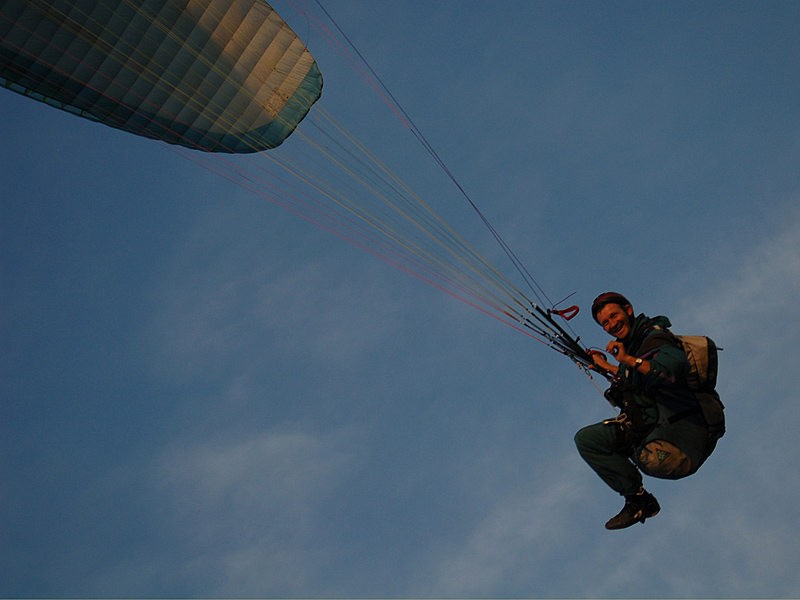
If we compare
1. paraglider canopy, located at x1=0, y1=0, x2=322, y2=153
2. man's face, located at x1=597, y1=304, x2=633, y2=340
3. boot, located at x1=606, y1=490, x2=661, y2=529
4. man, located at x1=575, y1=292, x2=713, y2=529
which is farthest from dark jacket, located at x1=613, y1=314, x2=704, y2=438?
paraglider canopy, located at x1=0, y1=0, x2=322, y2=153

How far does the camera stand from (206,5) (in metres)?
11.6

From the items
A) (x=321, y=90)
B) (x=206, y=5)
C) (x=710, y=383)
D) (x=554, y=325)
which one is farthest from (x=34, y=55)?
(x=710, y=383)

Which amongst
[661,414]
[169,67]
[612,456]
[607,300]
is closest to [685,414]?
[661,414]

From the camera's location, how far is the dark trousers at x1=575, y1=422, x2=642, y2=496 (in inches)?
275

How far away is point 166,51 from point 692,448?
9.80m

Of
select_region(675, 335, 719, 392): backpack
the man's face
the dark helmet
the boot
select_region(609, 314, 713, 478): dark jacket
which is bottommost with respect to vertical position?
the boot

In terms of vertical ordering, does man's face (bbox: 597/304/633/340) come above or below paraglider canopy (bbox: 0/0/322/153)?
below

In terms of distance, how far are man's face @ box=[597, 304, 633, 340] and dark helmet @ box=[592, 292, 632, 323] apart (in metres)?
0.04

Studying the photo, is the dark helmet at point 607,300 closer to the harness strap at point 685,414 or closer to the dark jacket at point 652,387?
the dark jacket at point 652,387

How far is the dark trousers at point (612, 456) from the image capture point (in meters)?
6.98

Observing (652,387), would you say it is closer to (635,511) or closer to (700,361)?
(700,361)

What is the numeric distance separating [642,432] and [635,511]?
2.52ft

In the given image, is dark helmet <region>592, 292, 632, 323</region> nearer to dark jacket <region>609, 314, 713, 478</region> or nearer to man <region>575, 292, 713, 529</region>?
man <region>575, 292, 713, 529</region>

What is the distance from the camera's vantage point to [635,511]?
693 centimetres
